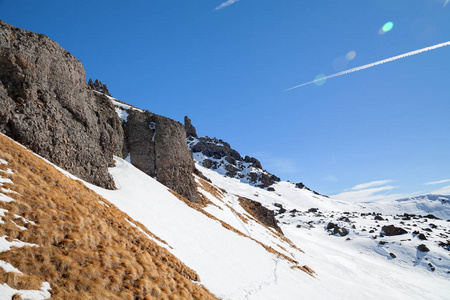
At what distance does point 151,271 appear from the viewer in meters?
8.79

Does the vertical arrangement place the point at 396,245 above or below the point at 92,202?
above

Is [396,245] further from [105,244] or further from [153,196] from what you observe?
[105,244]

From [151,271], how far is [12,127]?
1139 centimetres

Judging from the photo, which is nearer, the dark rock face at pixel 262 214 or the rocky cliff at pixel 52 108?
the rocky cliff at pixel 52 108

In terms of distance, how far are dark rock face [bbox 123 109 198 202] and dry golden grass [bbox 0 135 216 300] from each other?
60.0ft

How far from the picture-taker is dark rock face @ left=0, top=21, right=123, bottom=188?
12.5 metres

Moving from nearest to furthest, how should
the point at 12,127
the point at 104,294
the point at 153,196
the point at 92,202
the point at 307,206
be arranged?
the point at 104,294 → the point at 92,202 → the point at 12,127 → the point at 153,196 → the point at 307,206

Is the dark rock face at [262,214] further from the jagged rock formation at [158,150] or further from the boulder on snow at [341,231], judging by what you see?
the boulder on snow at [341,231]

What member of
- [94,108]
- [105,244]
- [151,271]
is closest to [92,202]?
[105,244]

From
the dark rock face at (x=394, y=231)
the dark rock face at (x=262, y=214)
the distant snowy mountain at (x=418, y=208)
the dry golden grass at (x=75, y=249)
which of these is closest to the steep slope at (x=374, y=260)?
the dark rock face at (x=394, y=231)

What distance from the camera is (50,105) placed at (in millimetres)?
14531

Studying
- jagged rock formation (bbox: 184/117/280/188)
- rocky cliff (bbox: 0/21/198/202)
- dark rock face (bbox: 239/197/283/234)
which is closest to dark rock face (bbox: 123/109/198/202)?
rocky cliff (bbox: 0/21/198/202)

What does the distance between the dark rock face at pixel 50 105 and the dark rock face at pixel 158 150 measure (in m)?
9.79

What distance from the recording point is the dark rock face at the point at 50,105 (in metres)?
12.5
